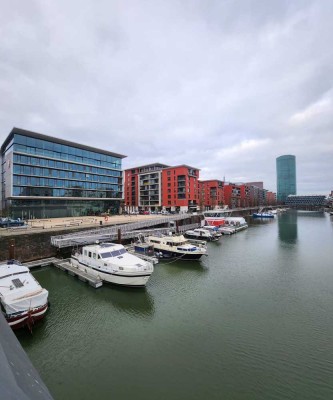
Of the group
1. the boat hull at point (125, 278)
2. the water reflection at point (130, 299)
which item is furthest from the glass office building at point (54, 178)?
the water reflection at point (130, 299)

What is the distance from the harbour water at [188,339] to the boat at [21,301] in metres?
1.02

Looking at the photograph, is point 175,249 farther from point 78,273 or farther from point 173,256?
point 78,273

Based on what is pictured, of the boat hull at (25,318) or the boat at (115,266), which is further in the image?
the boat at (115,266)

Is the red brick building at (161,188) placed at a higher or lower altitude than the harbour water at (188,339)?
higher

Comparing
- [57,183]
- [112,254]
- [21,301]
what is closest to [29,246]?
[112,254]

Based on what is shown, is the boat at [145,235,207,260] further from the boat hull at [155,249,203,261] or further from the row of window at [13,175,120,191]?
the row of window at [13,175,120,191]

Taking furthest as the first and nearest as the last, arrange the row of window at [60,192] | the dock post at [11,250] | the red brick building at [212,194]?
the red brick building at [212,194] < the row of window at [60,192] < the dock post at [11,250]

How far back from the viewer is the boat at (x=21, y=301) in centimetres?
1457

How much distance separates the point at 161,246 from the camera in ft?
116

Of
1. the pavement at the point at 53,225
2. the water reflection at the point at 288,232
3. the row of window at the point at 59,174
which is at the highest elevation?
the row of window at the point at 59,174

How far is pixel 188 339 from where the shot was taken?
14.3m

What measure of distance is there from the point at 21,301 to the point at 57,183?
57384 millimetres

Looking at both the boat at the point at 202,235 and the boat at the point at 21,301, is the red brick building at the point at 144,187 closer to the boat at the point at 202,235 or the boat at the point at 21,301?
the boat at the point at 202,235

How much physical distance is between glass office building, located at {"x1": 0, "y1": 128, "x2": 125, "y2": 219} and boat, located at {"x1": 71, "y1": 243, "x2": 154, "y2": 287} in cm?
4370
